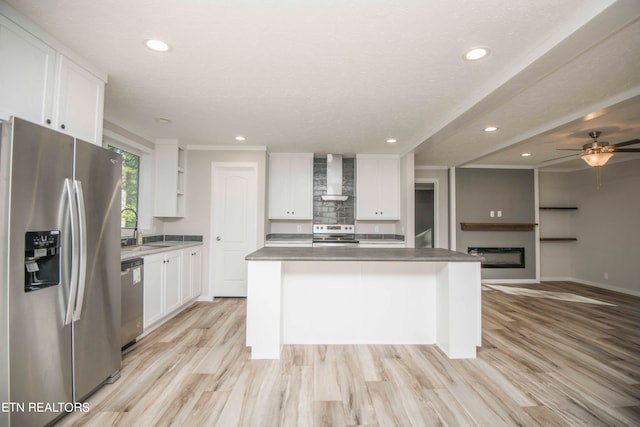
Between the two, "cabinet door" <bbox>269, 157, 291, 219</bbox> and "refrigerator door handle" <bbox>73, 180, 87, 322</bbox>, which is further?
"cabinet door" <bbox>269, 157, 291, 219</bbox>

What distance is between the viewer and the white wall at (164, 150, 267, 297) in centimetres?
437

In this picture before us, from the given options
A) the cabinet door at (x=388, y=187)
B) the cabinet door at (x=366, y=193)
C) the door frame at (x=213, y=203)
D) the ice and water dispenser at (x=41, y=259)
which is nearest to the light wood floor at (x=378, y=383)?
the ice and water dispenser at (x=41, y=259)

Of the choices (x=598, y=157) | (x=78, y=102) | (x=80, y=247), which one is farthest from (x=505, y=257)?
(x=78, y=102)

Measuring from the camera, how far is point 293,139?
160 inches

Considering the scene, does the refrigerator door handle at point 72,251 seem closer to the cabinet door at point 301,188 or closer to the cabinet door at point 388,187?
the cabinet door at point 301,188

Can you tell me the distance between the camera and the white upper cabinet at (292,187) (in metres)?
4.85

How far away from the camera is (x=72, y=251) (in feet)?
5.51

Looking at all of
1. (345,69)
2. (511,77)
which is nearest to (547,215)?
(511,77)

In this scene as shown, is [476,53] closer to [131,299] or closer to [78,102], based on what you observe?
[78,102]

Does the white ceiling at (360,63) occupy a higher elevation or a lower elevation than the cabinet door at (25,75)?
higher

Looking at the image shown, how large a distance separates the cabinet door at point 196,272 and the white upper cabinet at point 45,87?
228 cm

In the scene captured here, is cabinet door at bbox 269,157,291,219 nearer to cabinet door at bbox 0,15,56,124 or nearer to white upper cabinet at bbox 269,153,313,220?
white upper cabinet at bbox 269,153,313,220

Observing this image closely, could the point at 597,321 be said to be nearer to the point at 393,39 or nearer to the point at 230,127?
the point at 393,39

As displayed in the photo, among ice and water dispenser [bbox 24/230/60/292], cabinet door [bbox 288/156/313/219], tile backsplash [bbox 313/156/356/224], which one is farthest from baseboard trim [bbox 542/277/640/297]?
ice and water dispenser [bbox 24/230/60/292]
